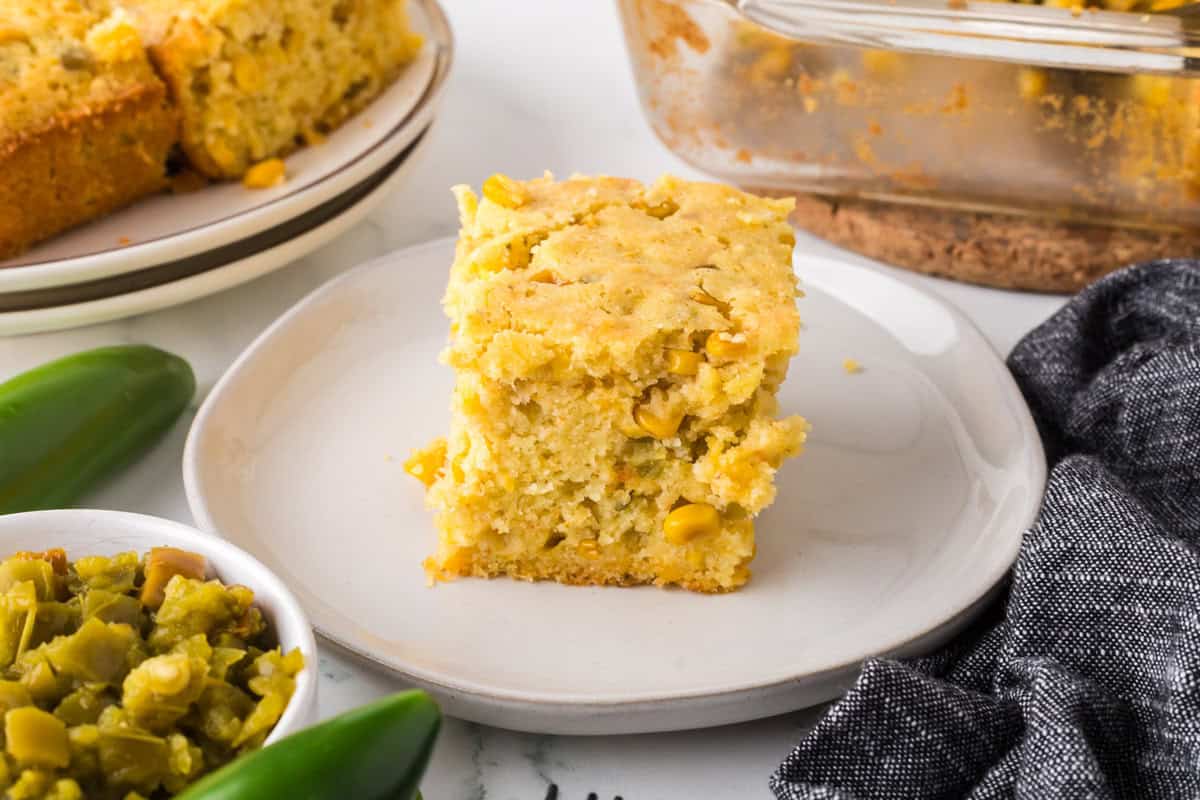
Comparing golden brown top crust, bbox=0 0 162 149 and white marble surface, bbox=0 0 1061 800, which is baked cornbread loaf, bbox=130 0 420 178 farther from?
white marble surface, bbox=0 0 1061 800

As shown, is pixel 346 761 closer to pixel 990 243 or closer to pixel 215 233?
pixel 215 233

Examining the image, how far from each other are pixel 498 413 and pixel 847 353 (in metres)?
1.31

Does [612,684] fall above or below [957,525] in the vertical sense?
above

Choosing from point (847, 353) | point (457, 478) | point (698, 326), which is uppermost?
point (698, 326)

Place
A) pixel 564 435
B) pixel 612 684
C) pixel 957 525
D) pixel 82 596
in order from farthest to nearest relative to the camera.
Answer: pixel 957 525 → pixel 564 435 → pixel 612 684 → pixel 82 596

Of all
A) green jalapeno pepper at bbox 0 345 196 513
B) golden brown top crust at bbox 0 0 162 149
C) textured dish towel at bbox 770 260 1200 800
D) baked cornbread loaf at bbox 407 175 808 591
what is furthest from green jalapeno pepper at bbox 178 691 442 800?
golden brown top crust at bbox 0 0 162 149

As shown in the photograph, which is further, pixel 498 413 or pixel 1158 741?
pixel 498 413

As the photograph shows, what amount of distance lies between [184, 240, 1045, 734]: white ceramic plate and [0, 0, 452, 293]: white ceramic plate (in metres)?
0.28

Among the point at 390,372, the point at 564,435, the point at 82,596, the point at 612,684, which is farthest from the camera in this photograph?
the point at 390,372

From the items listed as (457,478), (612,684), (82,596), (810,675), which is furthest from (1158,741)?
(82,596)

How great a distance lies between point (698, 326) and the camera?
2.92 meters

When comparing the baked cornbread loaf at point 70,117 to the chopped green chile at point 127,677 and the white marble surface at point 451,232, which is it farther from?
the chopped green chile at point 127,677

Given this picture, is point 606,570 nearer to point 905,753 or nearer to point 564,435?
point 564,435

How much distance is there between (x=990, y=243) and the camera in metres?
4.32
